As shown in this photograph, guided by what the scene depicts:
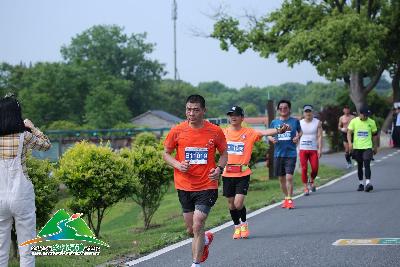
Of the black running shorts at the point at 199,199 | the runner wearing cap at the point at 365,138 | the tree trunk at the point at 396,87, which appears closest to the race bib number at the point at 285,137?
the runner wearing cap at the point at 365,138

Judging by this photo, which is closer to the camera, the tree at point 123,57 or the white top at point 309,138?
the white top at point 309,138

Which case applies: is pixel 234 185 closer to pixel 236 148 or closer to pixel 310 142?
pixel 236 148

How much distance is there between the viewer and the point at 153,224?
51.5ft

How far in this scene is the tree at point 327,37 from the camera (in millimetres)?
36875

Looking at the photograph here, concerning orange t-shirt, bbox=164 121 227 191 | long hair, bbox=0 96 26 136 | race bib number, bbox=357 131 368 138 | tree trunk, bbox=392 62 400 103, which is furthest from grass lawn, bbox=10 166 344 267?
tree trunk, bbox=392 62 400 103

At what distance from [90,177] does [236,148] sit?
2164mm

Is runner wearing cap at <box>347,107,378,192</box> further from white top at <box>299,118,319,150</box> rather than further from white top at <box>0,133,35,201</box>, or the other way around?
white top at <box>0,133,35,201</box>

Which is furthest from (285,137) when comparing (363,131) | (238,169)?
(238,169)

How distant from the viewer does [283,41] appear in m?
40.1

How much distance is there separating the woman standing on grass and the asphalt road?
2090mm

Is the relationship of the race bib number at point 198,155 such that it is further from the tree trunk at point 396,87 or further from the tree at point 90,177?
the tree trunk at point 396,87

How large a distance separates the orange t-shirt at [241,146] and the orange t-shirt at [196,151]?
9.26ft

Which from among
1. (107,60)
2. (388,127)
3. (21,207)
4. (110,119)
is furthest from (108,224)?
(107,60)

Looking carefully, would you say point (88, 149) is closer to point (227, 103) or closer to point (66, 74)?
point (66, 74)
